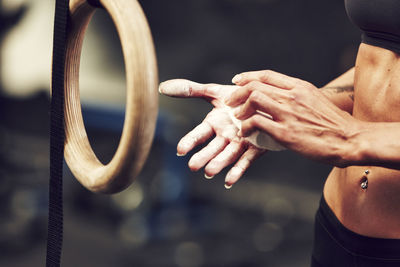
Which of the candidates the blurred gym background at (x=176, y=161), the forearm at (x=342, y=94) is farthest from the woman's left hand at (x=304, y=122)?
the blurred gym background at (x=176, y=161)

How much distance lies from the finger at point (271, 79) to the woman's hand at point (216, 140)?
0.25 feet

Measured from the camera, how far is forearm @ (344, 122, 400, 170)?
0.69 meters

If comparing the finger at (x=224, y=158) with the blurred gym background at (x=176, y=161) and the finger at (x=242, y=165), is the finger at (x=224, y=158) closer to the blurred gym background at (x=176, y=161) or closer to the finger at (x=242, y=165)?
the finger at (x=242, y=165)

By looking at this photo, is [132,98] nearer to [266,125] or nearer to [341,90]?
[266,125]

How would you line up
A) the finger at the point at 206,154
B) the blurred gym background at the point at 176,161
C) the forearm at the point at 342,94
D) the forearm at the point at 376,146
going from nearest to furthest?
the forearm at the point at 376,146
the finger at the point at 206,154
the forearm at the point at 342,94
the blurred gym background at the point at 176,161

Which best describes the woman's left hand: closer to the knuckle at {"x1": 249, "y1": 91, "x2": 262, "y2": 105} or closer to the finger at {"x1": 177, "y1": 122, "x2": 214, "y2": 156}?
the knuckle at {"x1": 249, "y1": 91, "x2": 262, "y2": 105}

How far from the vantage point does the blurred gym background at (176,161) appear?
8.97 feet

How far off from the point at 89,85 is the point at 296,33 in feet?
4.33

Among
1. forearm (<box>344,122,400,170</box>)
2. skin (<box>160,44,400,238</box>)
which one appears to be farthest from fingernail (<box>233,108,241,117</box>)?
forearm (<box>344,122,400,170</box>)

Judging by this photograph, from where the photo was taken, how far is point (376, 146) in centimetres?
69

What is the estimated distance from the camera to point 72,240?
2910 millimetres

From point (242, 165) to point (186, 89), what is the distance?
146 mm

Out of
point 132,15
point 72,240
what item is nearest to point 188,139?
point 132,15

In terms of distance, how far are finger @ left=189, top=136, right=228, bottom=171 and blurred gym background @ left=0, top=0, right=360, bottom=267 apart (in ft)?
5.82
